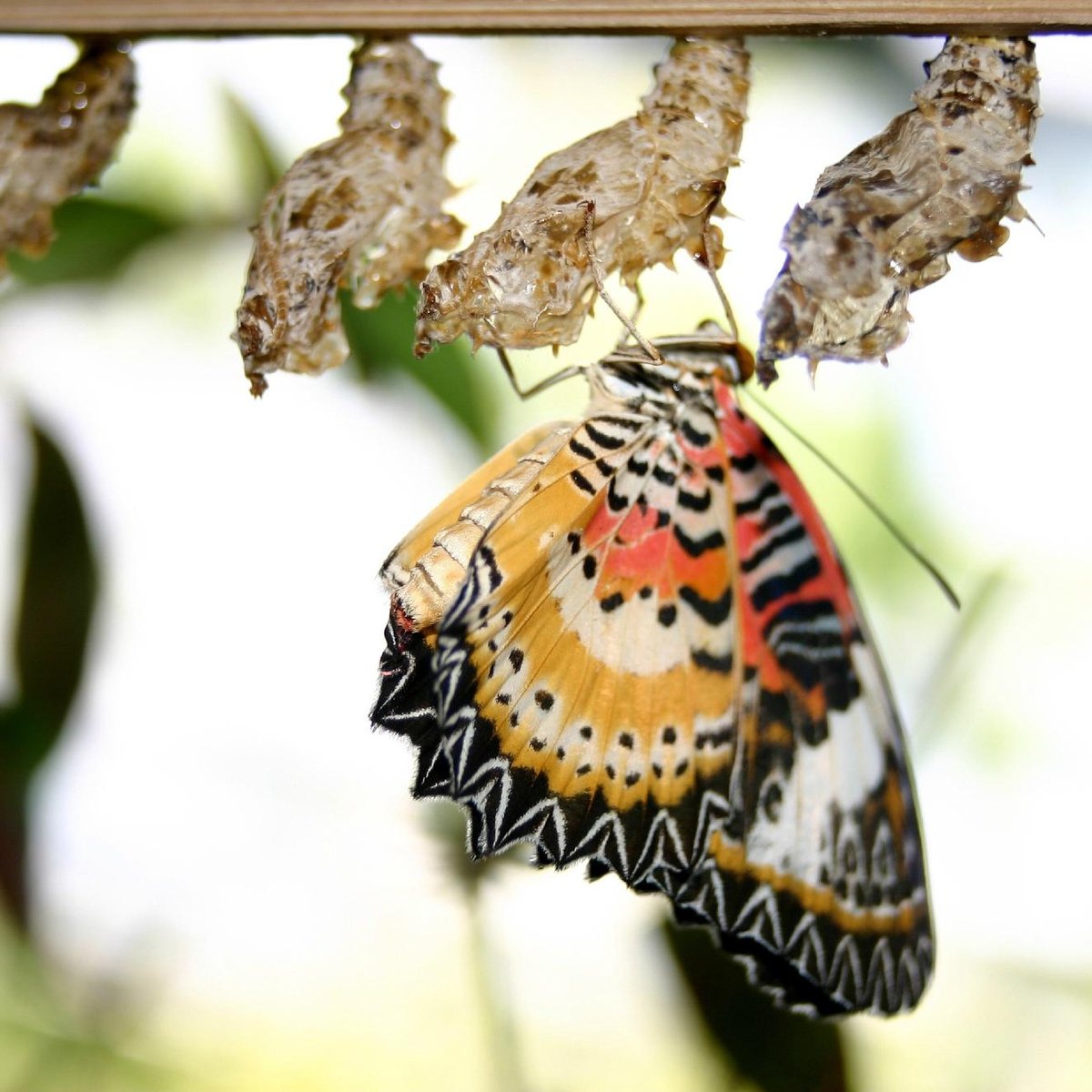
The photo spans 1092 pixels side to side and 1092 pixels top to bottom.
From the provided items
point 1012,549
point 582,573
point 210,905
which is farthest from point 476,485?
point 210,905

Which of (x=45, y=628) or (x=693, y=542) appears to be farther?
(x=45, y=628)

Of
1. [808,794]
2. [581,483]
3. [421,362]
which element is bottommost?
[808,794]

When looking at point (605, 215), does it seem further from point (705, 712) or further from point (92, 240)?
point (92, 240)

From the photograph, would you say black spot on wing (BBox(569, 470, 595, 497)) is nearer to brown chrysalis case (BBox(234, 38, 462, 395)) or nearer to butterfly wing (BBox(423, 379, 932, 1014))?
butterfly wing (BBox(423, 379, 932, 1014))

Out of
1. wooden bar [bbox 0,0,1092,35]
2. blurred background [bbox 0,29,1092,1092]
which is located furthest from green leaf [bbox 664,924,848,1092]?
wooden bar [bbox 0,0,1092,35]

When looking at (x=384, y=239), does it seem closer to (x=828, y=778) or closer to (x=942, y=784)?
(x=828, y=778)

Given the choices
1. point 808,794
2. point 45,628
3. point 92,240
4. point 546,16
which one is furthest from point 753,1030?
point 92,240

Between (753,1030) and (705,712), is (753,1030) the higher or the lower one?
the lower one
